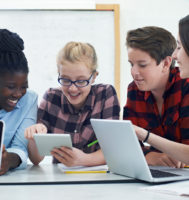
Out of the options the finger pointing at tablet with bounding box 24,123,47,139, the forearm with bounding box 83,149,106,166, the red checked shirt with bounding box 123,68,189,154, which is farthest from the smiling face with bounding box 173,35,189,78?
the finger pointing at tablet with bounding box 24,123,47,139

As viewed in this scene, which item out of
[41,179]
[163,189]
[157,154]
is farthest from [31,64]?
[163,189]

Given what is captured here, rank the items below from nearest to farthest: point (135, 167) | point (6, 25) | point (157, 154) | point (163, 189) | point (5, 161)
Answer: point (163, 189) → point (135, 167) → point (5, 161) → point (157, 154) → point (6, 25)

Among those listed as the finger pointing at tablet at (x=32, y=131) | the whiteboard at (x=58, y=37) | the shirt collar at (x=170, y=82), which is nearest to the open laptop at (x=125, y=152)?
the finger pointing at tablet at (x=32, y=131)

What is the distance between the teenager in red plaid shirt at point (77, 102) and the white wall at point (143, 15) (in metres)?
1.23

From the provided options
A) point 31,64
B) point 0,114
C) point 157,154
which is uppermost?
point 31,64

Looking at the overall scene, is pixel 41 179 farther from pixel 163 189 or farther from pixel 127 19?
pixel 127 19

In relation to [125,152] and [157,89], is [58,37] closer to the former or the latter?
[157,89]

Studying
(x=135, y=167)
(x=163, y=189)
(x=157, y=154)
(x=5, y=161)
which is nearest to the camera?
(x=163, y=189)

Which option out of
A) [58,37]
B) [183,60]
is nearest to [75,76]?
[183,60]

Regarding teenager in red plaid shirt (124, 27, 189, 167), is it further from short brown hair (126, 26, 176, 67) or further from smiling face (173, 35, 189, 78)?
smiling face (173, 35, 189, 78)

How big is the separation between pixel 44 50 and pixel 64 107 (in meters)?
1.31

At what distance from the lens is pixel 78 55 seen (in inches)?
70.5

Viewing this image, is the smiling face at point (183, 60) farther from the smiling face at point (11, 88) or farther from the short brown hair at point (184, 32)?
the smiling face at point (11, 88)

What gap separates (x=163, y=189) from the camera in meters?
1.03
